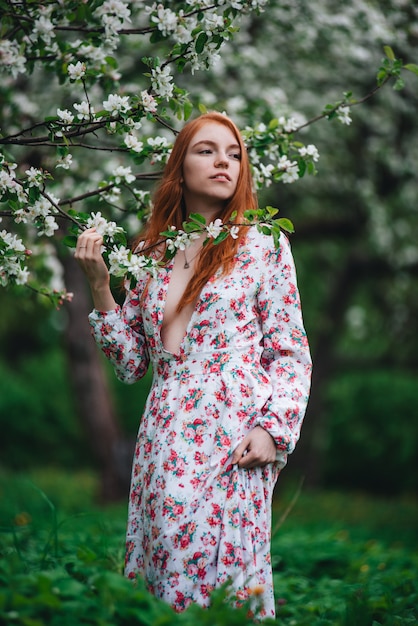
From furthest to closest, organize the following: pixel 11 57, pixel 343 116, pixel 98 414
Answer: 1. pixel 98 414
2. pixel 343 116
3. pixel 11 57

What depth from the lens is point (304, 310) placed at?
10828 millimetres

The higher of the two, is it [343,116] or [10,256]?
[343,116]

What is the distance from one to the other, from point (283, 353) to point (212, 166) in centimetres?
71

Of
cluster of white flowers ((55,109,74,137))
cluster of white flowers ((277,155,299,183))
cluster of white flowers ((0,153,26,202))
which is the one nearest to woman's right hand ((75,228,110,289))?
cluster of white flowers ((0,153,26,202))

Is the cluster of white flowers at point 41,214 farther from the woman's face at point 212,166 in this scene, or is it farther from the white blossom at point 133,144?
the woman's face at point 212,166

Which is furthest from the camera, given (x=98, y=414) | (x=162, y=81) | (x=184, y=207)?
(x=98, y=414)

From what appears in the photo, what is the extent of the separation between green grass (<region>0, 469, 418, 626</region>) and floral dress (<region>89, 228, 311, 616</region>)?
0.22 m

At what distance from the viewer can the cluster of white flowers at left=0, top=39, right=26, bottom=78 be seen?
8.73 ft

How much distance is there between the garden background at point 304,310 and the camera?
2.66 metres

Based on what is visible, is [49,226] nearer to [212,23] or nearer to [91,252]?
[91,252]

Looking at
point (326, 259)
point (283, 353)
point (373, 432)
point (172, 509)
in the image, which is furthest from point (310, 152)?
point (373, 432)

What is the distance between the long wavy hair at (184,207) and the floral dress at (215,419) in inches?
1.9

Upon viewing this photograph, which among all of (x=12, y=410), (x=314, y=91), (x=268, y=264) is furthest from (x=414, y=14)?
(x=12, y=410)

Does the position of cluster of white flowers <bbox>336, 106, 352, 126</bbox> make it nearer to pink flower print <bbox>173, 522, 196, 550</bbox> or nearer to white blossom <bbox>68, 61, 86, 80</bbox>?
white blossom <bbox>68, 61, 86, 80</bbox>
